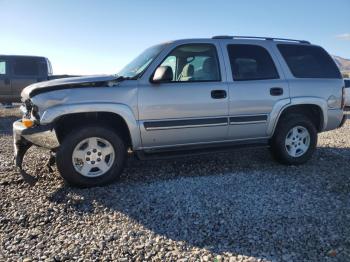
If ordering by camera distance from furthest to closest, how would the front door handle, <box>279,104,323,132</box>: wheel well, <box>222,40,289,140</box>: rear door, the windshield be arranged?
1. <box>279,104,323,132</box>: wheel well
2. <box>222,40,289,140</box>: rear door
3. the front door handle
4. the windshield

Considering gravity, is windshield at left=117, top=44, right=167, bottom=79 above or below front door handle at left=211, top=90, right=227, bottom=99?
above

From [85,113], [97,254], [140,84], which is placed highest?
[140,84]

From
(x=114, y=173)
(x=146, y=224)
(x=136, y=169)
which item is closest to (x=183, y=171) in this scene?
(x=136, y=169)

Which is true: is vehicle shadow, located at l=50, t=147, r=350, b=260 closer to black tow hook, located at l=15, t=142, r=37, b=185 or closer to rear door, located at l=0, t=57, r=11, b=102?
black tow hook, located at l=15, t=142, r=37, b=185

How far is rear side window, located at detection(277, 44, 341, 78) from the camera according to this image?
571 centimetres

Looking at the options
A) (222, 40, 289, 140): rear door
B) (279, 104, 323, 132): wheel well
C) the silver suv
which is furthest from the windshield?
(279, 104, 323, 132): wheel well

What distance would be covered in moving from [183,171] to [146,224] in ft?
6.10

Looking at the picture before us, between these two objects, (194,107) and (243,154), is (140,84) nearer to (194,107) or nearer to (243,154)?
(194,107)

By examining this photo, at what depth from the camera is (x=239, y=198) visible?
4223 millimetres

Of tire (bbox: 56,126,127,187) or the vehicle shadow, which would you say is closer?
the vehicle shadow

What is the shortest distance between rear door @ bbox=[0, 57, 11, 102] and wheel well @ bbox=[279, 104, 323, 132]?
1115cm

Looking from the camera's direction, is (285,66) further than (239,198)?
Yes

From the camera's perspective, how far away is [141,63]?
5.07 metres

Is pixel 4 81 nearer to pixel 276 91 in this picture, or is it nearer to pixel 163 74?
pixel 163 74
